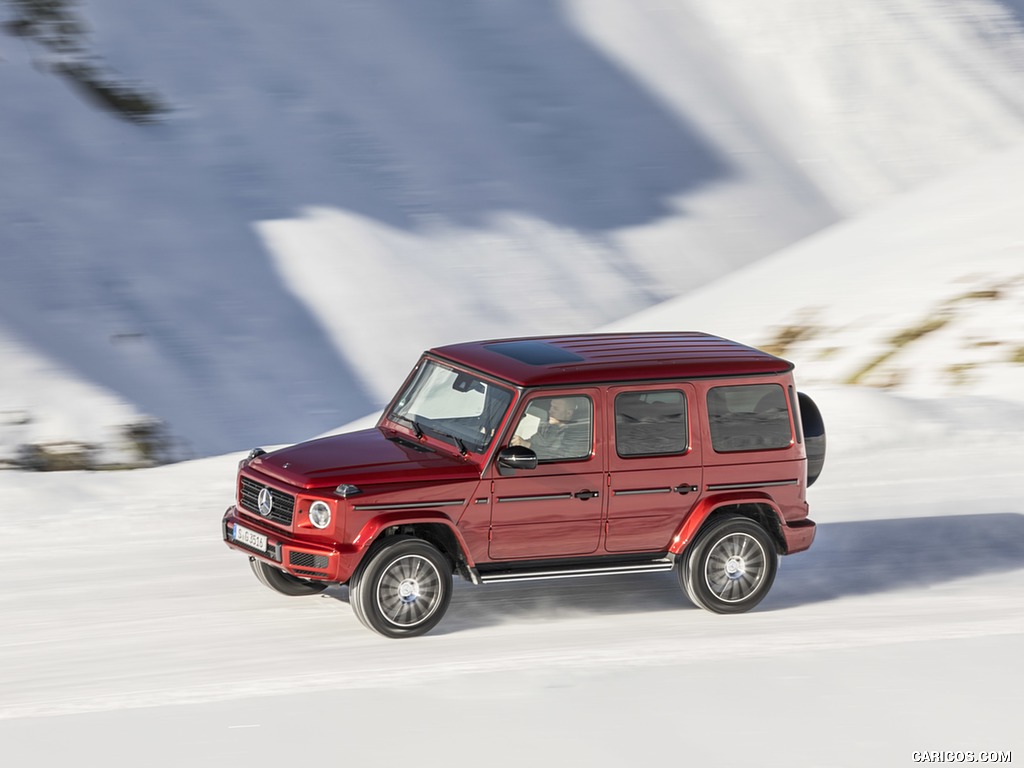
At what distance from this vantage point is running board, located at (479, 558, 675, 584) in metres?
8.48

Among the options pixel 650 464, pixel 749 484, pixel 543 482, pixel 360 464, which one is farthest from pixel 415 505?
pixel 749 484

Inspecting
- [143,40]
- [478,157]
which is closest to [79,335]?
[143,40]

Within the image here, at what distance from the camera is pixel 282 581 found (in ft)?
30.3

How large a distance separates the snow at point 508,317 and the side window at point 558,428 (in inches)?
47.1

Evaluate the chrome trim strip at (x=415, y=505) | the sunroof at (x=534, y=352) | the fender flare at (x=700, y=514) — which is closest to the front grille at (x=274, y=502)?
the chrome trim strip at (x=415, y=505)

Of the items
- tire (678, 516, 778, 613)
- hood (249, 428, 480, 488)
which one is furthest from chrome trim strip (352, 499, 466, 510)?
tire (678, 516, 778, 613)

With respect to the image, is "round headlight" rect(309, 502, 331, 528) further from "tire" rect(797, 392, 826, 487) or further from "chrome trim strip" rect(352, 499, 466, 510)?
"tire" rect(797, 392, 826, 487)

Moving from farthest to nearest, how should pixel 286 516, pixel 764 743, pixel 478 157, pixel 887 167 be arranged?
pixel 887 167 < pixel 478 157 < pixel 286 516 < pixel 764 743

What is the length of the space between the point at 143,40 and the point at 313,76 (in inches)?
144

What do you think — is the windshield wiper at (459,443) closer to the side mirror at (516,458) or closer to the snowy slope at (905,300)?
the side mirror at (516,458)

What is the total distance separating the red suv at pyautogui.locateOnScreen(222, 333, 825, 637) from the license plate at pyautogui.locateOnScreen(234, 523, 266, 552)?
0.01 metres

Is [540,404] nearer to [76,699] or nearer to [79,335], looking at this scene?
[76,699]

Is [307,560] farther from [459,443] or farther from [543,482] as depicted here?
[543,482]

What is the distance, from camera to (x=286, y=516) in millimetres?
8227
